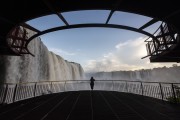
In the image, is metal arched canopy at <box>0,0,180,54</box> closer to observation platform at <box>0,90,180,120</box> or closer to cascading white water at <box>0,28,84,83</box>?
observation platform at <box>0,90,180,120</box>

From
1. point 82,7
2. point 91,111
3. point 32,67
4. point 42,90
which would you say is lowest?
point 91,111

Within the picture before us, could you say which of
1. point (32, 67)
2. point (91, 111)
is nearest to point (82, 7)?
point (91, 111)

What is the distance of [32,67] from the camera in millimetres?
23328

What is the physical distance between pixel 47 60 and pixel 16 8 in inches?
978

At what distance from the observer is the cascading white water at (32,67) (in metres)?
16.9

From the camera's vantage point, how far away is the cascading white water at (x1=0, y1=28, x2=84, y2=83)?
1693 cm

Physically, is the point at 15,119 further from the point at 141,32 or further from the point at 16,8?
the point at 141,32

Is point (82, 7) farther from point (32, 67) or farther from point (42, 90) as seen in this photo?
point (32, 67)

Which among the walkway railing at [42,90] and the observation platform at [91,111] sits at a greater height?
the walkway railing at [42,90]

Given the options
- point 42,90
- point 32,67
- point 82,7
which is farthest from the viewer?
point 32,67

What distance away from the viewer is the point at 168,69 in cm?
8094

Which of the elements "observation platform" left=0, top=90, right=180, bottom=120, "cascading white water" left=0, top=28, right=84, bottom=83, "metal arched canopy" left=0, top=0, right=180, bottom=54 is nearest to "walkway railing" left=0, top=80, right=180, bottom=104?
"cascading white water" left=0, top=28, right=84, bottom=83

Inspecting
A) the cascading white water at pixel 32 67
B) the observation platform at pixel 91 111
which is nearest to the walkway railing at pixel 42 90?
the cascading white water at pixel 32 67

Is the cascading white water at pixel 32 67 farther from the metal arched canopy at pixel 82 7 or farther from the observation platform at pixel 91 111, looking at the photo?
the metal arched canopy at pixel 82 7
